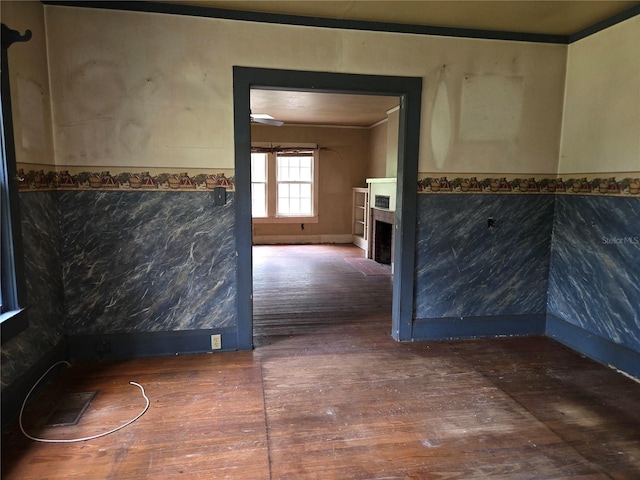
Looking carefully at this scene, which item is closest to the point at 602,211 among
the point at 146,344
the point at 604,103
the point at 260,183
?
the point at 604,103

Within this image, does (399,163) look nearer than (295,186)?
Yes

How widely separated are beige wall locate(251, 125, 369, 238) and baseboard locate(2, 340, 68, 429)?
6.44 m

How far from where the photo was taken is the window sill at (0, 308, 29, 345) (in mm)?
2221

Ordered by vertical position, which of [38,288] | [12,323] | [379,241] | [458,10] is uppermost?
[458,10]

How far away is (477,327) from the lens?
A: 3.69 meters

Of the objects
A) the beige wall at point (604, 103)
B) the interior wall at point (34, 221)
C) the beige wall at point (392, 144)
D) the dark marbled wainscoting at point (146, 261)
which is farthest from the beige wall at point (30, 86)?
the beige wall at point (392, 144)

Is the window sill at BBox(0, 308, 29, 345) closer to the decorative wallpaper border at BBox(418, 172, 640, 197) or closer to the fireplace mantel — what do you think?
the decorative wallpaper border at BBox(418, 172, 640, 197)

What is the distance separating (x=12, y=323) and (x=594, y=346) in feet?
13.1

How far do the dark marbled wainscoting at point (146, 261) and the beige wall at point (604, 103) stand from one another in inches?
112

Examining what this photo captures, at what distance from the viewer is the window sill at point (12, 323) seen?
7.29 ft

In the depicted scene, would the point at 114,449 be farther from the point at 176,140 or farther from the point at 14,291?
the point at 176,140

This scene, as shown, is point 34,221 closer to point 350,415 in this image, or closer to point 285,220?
point 350,415

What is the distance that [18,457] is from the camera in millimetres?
2020

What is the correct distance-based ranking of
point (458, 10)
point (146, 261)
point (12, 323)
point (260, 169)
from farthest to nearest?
point (260, 169)
point (146, 261)
point (458, 10)
point (12, 323)
